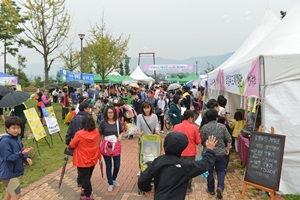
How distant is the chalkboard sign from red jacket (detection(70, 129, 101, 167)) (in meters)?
2.68

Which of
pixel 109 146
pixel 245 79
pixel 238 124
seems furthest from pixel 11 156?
pixel 238 124

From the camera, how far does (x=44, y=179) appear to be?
5938 mm

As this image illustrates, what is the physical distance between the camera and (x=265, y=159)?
4660 millimetres

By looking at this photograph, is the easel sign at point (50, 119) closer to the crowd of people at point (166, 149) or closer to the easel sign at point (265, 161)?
the crowd of people at point (166, 149)

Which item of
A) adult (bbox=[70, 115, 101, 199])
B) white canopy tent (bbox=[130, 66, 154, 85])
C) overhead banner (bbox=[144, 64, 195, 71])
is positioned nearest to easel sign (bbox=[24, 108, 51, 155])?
adult (bbox=[70, 115, 101, 199])

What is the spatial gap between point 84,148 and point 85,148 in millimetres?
16

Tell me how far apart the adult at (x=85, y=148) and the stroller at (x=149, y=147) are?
2.85 ft

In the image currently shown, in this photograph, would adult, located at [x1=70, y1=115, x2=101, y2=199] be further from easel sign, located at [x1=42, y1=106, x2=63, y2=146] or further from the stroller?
easel sign, located at [x1=42, y1=106, x2=63, y2=146]

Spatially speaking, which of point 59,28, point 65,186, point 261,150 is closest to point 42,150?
point 65,186

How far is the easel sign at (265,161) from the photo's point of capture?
4484mm

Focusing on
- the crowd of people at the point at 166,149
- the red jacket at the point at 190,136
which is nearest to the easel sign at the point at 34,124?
the crowd of people at the point at 166,149

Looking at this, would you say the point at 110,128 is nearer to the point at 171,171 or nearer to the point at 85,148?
A: the point at 85,148

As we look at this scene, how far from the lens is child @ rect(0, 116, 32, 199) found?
12.2 feet

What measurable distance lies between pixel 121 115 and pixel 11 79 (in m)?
8.28
